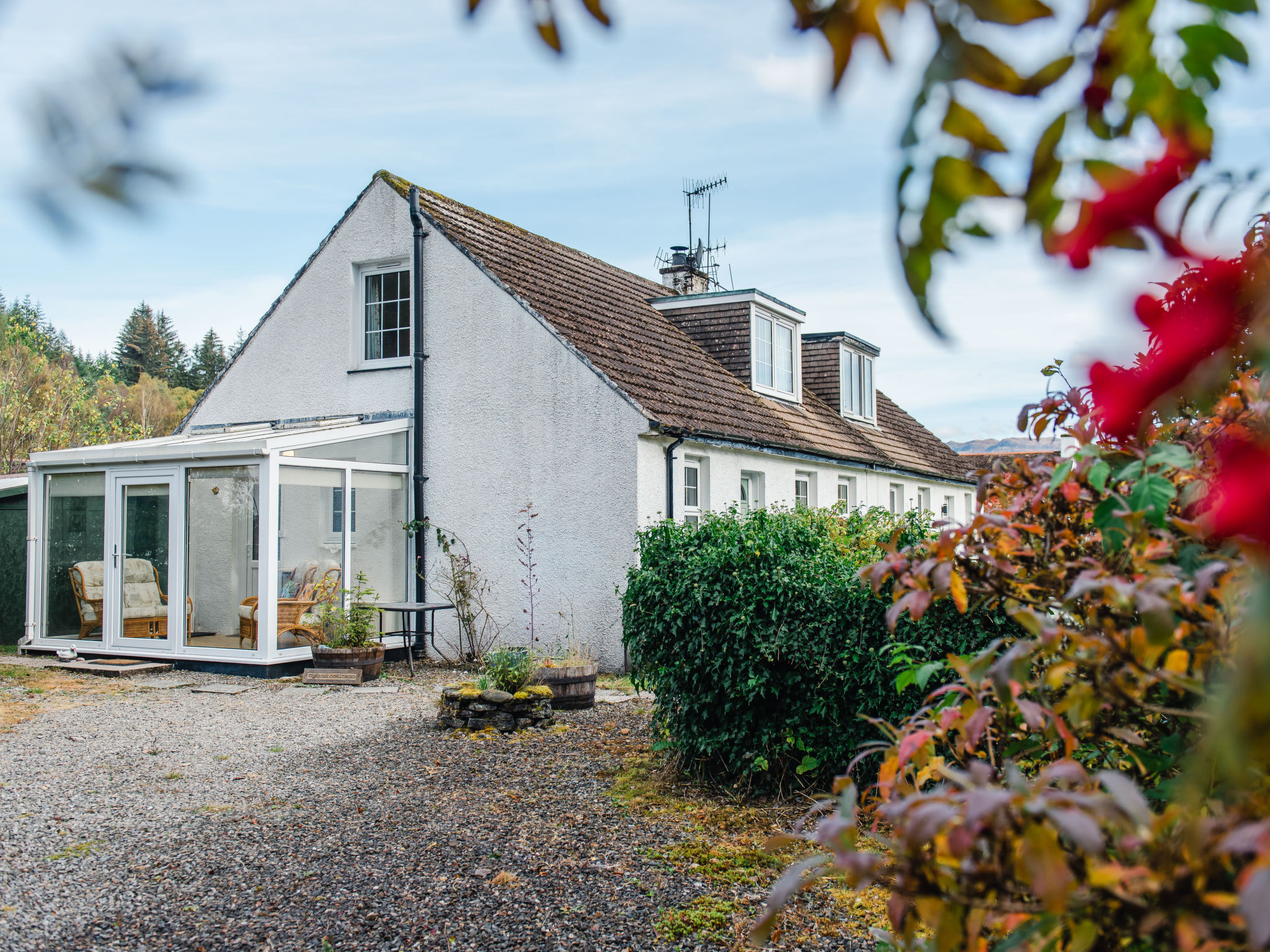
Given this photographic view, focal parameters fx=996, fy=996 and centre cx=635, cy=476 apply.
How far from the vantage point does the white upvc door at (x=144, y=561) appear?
12.3m

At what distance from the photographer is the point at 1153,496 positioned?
162cm

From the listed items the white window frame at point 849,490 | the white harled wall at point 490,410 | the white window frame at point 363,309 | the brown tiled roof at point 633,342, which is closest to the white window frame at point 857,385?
the brown tiled roof at point 633,342

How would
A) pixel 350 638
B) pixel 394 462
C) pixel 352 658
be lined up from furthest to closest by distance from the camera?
1. pixel 394 462
2. pixel 350 638
3. pixel 352 658

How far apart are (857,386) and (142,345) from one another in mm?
19024

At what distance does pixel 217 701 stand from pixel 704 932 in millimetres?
7447

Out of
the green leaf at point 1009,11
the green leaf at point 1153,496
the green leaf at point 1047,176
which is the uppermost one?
the green leaf at point 1009,11

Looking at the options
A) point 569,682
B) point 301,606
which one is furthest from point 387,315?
point 569,682

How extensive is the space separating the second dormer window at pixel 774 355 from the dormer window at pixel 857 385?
7.33 feet

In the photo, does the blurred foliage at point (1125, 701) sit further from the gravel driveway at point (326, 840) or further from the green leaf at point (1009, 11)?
the gravel driveway at point (326, 840)

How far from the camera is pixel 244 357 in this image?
1496 centimetres

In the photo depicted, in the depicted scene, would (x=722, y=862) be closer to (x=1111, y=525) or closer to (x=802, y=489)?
(x=1111, y=525)

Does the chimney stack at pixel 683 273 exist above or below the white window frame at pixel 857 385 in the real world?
above

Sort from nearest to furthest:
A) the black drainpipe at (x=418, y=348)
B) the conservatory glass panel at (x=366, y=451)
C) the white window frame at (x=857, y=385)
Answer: the conservatory glass panel at (x=366, y=451) → the black drainpipe at (x=418, y=348) → the white window frame at (x=857, y=385)

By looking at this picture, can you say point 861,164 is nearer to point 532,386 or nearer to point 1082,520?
point 1082,520
